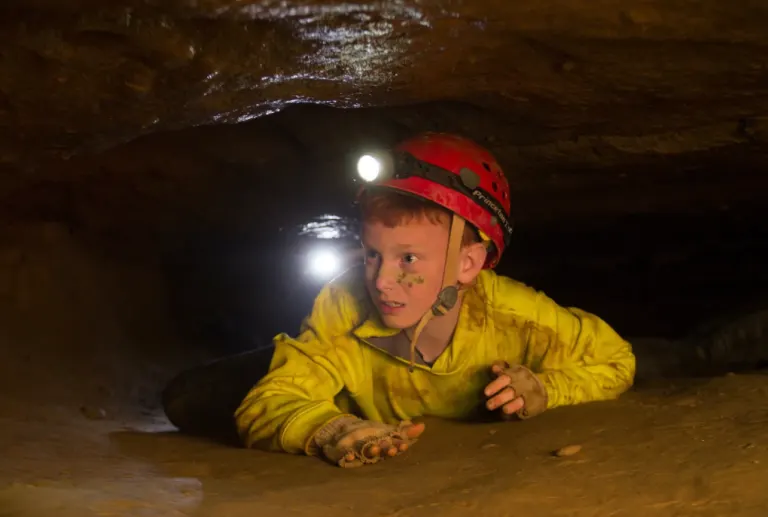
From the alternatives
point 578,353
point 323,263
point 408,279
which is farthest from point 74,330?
point 578,353

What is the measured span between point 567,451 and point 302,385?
90cm

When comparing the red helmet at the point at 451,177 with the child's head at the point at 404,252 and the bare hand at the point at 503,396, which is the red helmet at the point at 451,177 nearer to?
the child's head at the point at 404,252

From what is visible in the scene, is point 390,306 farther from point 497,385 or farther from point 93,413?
Result: point 93,413

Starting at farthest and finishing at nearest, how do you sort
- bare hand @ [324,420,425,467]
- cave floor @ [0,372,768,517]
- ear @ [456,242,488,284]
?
1. ear @ [456,242,488,284]
2. bare hand @ [324,420,425,467]
3. cave floor @ [0,372,768,517]

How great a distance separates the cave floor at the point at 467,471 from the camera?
1644 mm

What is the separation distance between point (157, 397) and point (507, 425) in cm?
212

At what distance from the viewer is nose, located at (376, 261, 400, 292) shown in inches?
94.8

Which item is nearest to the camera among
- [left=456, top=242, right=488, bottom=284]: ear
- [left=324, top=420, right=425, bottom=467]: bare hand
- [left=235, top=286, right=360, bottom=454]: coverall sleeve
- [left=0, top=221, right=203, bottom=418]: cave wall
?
[left=324, top=420, right=425, bottom=467]: bare hand

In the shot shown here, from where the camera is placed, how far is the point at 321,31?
80.2 inches

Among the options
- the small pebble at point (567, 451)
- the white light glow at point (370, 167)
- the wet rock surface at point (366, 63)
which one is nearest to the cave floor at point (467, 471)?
the small pebble at point (567, 451)

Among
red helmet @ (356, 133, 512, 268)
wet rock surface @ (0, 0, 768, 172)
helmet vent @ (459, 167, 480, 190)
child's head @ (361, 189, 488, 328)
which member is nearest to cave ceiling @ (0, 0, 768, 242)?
wet rock surface @ (0, 0, 768, 172)

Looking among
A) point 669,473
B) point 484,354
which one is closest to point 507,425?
point 484,354

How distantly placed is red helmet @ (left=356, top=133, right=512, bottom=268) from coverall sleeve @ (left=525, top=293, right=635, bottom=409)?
36cm

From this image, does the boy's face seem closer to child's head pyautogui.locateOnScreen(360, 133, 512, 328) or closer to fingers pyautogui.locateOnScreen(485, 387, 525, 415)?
child's head pyautogui.locateOnScreen(360, 133, 512, 328)
